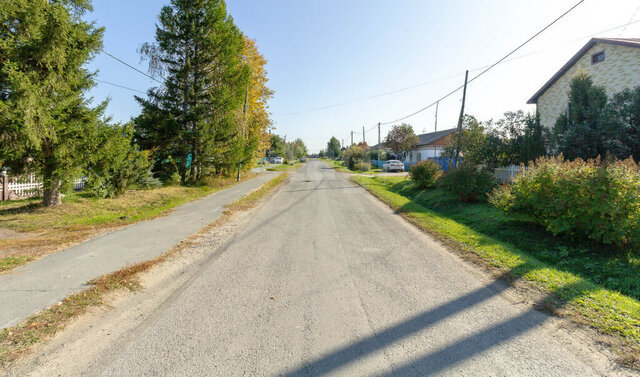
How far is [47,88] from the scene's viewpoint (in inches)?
344

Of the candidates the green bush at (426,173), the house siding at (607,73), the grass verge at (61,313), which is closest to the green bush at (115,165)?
the grass verge at (61,313)

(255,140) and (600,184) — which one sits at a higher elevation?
(255,140)

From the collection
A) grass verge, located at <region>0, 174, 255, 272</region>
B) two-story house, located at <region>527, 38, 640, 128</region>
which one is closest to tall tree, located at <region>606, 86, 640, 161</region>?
two-story house, located at <region>527, 38, 640, 128</region>

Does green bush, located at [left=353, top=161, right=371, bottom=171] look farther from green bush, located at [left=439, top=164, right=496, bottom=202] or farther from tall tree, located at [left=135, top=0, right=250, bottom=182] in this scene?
green bush, located at [left=439, top=164, right=496, bottom=202]

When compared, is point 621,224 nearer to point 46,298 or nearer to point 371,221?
point 371,221

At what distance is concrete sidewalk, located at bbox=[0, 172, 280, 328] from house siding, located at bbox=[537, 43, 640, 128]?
17.6 meters

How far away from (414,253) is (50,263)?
6764mm

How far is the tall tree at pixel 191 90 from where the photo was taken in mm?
17391

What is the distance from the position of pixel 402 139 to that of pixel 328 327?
148 feet

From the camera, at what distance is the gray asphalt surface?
2561mm

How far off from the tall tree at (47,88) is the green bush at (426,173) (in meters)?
14.7

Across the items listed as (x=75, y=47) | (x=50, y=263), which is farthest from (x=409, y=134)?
(x=50, y=263)

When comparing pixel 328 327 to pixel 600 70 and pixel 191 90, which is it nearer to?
pixel 191 90

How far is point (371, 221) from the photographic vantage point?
9172mm
